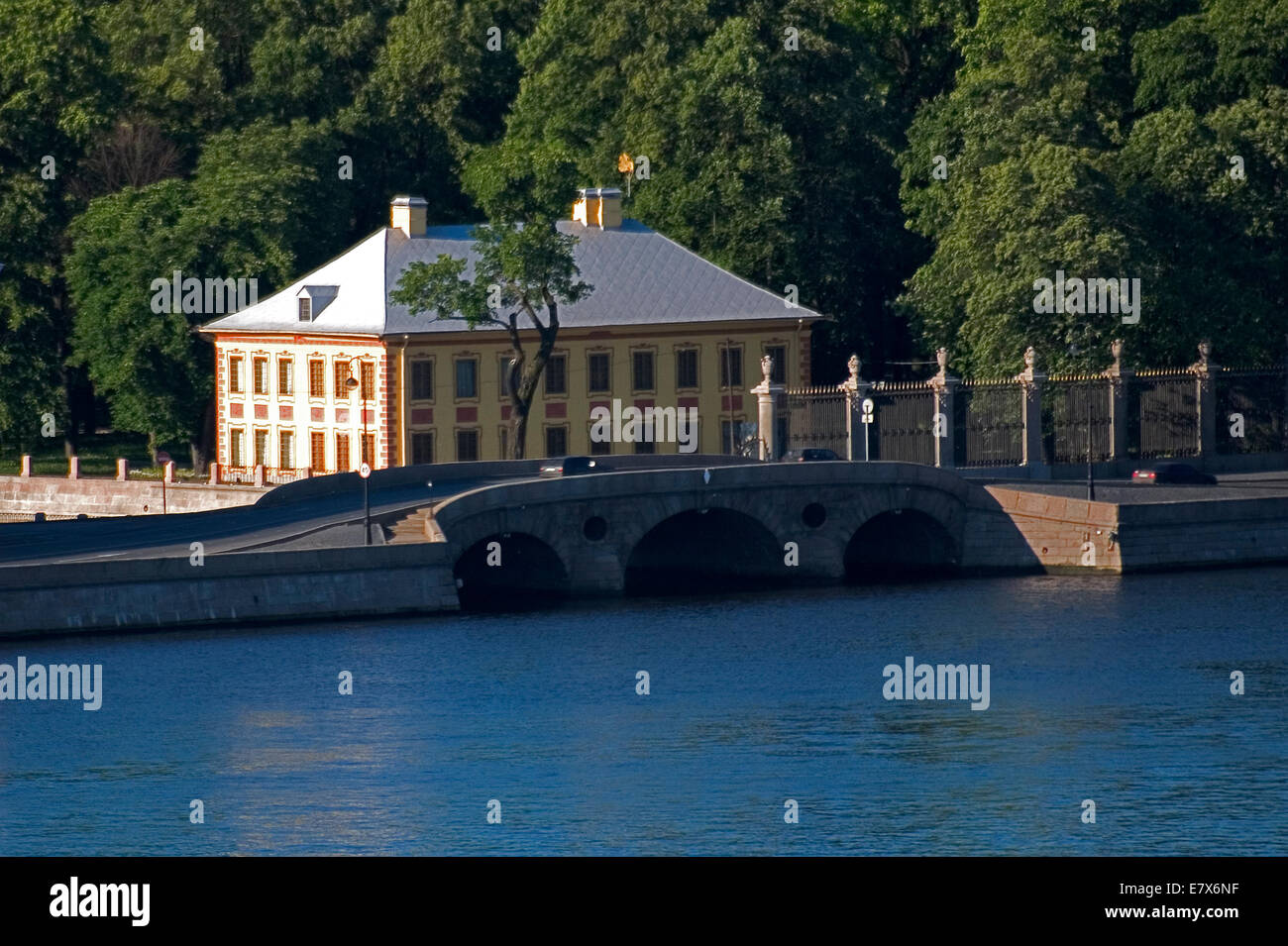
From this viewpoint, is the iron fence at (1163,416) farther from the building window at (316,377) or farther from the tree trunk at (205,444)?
the tree trunk at (205,444)

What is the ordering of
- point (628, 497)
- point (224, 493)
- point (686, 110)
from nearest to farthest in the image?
point (628, 497) < point (224, 493) < point (686, 110)

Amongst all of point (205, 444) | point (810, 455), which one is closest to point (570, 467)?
point (810, 455)

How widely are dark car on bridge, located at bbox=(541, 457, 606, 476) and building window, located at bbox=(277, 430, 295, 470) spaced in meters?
13.8

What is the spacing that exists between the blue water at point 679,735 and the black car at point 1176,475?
503 inches

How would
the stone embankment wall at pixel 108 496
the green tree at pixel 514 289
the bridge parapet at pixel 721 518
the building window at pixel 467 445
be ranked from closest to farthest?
the bridge parapet at pixel 721 518, the green tree at pixel 514 289, the stone embankment wall at pixel 108 496, the building window at pixel 467 445

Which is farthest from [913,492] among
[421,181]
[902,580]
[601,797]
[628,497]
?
[421,181]

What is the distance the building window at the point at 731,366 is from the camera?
11269 cm

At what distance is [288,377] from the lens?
111 m

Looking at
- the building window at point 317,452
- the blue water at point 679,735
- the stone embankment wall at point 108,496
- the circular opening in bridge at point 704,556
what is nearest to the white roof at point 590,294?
the building window at point 317,452

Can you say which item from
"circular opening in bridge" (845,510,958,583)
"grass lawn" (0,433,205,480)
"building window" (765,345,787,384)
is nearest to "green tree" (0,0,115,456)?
"grass lawn" (0,433,205,480)

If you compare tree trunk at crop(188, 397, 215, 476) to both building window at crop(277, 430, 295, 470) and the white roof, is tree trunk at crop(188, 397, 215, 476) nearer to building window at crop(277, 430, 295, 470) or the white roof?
the white roof

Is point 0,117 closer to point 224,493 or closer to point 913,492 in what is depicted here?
point 224,493

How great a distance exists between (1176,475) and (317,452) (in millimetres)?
29909
